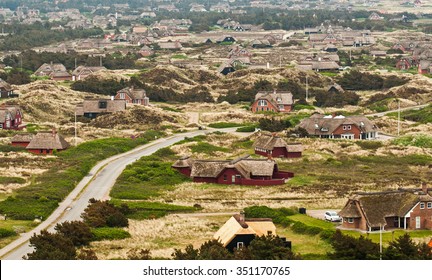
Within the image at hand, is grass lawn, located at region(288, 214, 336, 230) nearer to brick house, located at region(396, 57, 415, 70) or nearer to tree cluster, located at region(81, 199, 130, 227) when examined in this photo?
tree cluster, located at region(81, 199, 130, 227)

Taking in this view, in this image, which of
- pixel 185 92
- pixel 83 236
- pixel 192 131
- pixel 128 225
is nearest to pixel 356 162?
pixel 192 131

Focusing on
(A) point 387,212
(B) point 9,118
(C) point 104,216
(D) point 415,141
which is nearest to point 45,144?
(B) point 9,118

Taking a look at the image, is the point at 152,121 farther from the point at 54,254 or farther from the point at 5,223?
the point at 54,254

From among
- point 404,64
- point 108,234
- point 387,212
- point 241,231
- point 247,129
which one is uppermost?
point 241,231

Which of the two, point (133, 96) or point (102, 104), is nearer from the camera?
point (102, 104)

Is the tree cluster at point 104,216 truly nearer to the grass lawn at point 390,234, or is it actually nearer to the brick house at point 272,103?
the grass lawn at point 390,234

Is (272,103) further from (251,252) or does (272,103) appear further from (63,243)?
(251,252)
